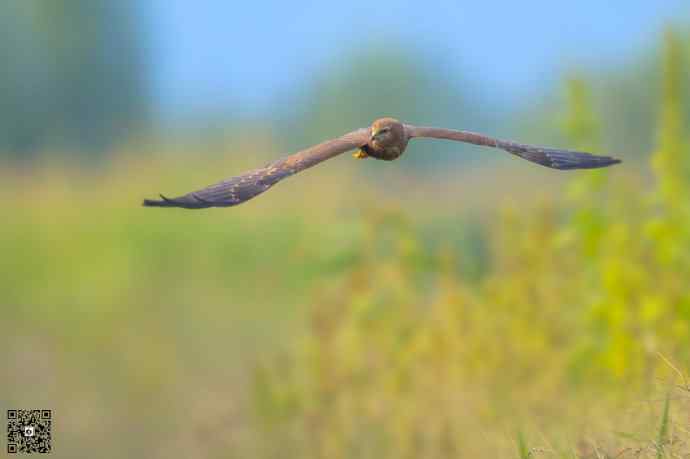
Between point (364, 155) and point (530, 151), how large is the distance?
2.47ft

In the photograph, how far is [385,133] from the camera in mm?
5438

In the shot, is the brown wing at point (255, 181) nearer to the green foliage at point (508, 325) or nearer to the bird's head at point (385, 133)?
the bird's head at point (385, 133)

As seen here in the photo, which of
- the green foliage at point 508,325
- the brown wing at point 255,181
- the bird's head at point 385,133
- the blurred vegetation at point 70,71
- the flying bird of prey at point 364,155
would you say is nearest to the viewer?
the brown wing at point 255,181

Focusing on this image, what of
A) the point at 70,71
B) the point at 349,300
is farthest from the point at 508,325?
the point at 70,71

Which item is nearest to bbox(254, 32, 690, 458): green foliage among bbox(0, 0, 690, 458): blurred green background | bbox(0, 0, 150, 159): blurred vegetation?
bbox(0, 0, 690, 458): blurred green background

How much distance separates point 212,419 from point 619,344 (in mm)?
2874

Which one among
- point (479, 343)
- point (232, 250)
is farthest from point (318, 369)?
point (232, 250)

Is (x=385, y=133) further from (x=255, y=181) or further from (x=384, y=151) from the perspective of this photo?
(x=255, y=181)

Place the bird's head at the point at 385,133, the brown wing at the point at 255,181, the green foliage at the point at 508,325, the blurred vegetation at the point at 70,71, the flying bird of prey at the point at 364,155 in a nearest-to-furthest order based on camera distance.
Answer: the brown wing at the point at 255,181 → the flying bird of prey at the point at 364,155 → the bird's head at the point at 385,133 → the green foliage at the point at 508,325 → the blurred vegetation at the point at 70,71

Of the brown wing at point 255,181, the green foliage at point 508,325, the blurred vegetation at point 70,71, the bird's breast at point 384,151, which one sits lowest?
the green foliage at point 508,325

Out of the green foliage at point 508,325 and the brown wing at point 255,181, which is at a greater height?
the brown wing at point 255,181

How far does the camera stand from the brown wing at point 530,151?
5500 millimetres

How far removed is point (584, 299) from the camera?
7.43 metres

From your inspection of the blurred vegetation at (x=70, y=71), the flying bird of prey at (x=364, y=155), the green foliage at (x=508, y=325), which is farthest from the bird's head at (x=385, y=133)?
the blurred vegetation at (x=70, y=71)
